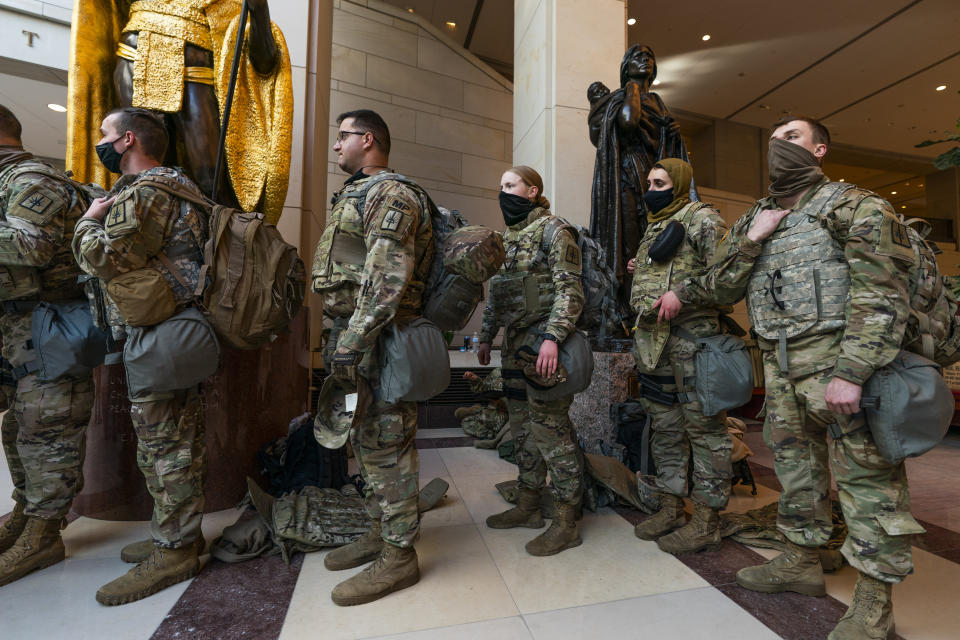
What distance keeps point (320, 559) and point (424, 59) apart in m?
9.36

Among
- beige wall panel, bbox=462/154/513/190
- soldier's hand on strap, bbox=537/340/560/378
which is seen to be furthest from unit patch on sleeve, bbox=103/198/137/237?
beige wall panel, bbox=462/154/513/190

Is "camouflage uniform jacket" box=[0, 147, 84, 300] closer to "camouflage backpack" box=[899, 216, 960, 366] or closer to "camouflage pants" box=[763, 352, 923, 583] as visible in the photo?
"camouflage pants" box=[763, 352, 923, 583]

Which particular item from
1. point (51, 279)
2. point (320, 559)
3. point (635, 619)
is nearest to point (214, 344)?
point (51, 279)

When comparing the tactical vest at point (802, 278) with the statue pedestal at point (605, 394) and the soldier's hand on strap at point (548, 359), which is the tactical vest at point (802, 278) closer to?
the soldier's hand on strap at point (548, 359)

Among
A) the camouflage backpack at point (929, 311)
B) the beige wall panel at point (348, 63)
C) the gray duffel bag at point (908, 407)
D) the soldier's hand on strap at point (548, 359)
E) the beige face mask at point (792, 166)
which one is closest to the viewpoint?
the gray duffel bag at point (908, 407)

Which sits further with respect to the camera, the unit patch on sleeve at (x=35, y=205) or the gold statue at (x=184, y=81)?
the gold statue at (x=184, y=81)

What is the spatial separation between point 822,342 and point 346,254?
179cm

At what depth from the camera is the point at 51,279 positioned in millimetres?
1848

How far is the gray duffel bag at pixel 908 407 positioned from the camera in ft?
4.19

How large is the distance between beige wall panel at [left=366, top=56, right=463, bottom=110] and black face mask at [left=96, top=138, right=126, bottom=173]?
7576mm

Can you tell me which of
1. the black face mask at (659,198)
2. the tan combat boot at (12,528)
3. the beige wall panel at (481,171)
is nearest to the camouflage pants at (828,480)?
the black face mask at (659,198)

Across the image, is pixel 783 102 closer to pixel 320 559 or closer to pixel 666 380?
pixel 666 380

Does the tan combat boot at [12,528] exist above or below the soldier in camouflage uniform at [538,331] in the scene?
below

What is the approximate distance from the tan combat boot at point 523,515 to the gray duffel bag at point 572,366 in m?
0.66
